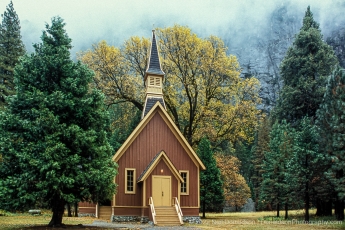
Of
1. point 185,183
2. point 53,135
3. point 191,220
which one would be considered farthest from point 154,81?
point 53,135

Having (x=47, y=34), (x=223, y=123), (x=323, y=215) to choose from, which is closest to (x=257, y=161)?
(x=223, y=123)

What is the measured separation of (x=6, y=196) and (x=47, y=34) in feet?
23.9

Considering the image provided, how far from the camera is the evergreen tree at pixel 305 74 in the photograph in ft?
98.9

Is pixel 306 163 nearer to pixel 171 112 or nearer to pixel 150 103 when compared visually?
pixel 150 103

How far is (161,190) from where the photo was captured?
23.3m

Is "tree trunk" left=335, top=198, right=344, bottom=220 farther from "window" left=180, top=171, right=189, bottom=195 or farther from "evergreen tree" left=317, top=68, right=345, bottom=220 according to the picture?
"window" left=180, top=171, right=189, bottom=195

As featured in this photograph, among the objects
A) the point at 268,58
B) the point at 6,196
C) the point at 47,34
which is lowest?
the point at 6,196

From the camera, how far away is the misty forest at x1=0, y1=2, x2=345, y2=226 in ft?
49.1

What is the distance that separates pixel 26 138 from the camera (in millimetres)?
15234

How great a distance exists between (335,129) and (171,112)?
17557 mm

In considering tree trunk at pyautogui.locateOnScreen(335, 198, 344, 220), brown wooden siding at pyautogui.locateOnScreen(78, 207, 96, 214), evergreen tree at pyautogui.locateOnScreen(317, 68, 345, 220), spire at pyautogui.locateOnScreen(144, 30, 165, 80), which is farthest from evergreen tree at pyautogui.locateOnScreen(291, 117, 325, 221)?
brown wooden siding at pyautogui.locateOnScreen(78, 207, 96, 214)

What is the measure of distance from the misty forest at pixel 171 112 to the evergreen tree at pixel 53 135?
0.15 feet

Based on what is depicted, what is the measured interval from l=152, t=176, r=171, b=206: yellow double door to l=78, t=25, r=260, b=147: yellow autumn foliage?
888 centimetres

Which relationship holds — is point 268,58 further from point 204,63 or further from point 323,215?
point 323,215
